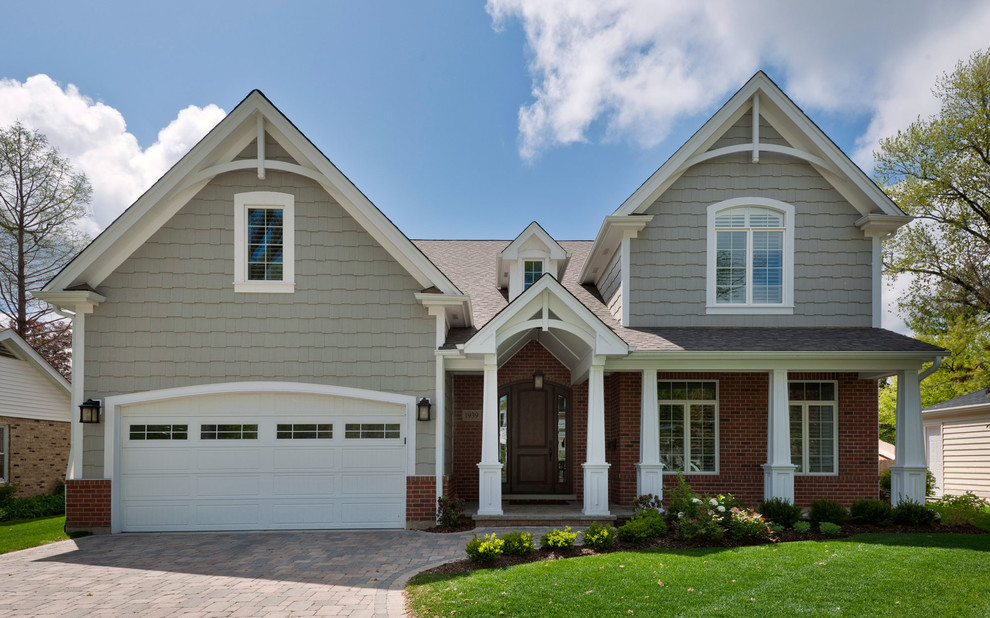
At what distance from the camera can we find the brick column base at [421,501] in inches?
415

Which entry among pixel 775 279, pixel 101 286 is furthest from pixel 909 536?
pixel 101 286

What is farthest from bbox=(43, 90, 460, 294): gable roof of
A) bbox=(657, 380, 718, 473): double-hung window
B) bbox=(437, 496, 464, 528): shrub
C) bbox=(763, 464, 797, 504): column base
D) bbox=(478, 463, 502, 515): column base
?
bbox=(763, 464, 797, 504): column base

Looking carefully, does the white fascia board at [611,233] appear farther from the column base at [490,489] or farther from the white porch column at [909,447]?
the white porch column at [909,447]

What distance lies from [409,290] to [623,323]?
4172 millimetres

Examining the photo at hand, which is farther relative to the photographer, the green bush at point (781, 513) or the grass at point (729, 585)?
the green bush at point (781, 513)

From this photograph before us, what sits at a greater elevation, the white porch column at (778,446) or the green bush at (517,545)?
the white porch column at (778,446)

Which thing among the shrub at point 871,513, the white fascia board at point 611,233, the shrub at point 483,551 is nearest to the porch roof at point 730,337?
the white fascia board at point 611,233

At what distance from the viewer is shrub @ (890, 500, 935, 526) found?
32.7 feet

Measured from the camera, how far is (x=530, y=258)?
13.5 metres

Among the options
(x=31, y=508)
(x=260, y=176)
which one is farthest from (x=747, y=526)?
(x=31, y=508)

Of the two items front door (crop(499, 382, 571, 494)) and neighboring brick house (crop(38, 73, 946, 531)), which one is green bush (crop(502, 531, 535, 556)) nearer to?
neighboring brick house (crop(38, 73, 946, 531))

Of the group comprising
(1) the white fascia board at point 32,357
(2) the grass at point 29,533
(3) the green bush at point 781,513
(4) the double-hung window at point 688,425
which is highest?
(1) the white fascia board at point 32,357

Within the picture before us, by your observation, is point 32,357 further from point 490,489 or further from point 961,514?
point 961,514

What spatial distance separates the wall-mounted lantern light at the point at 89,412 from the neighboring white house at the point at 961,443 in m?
20.4
